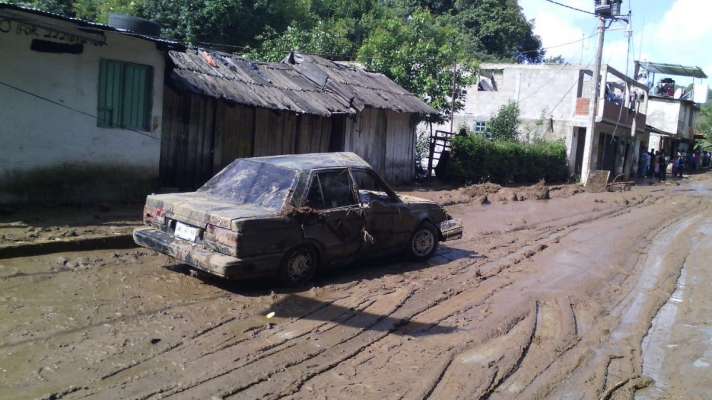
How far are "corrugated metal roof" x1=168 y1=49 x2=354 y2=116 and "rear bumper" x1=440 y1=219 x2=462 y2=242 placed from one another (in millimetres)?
4977

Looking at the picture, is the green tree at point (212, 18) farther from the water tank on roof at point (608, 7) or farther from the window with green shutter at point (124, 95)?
the window with green shutter at point (124, 95)

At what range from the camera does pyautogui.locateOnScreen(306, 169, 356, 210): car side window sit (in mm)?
7656

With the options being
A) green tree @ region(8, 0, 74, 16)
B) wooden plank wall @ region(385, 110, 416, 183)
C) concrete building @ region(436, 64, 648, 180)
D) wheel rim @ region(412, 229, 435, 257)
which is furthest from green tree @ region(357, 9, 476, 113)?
wheel rim @ region(412, 229, 435, 257)

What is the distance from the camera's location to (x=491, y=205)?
17719 mm

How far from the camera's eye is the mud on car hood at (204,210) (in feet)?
22.1

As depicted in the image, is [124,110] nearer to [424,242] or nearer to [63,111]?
[63,111]

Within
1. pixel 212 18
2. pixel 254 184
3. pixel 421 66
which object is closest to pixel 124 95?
pixel 254 184

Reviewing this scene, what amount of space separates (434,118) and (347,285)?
13080 mm

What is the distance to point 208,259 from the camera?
6652mm

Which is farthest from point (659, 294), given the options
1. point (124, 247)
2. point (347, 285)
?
point (124, 247)

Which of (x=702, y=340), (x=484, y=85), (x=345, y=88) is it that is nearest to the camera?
(x=702, y=340)

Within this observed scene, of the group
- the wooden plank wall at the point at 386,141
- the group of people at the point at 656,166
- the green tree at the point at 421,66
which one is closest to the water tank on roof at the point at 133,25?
the wooden plank wall at the point at 386,141

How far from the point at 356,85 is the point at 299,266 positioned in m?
11.2

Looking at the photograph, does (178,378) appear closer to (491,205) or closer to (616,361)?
(616,361)
